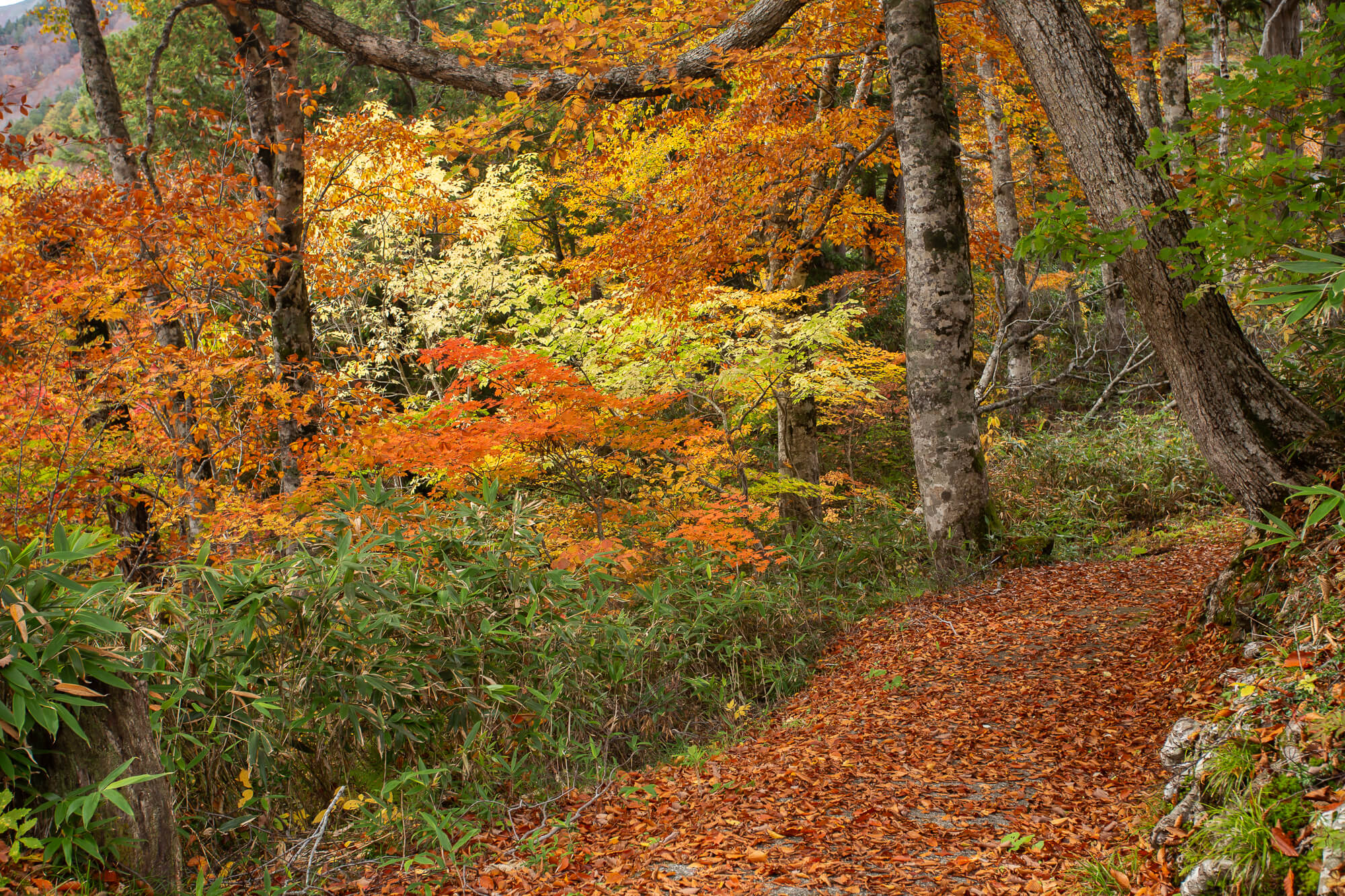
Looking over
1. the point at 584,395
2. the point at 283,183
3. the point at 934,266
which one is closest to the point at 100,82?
the point at 283,183

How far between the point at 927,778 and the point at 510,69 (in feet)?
19.9

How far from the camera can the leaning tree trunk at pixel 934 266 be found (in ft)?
18.6

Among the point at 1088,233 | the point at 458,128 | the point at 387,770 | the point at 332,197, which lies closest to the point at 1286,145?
the point at 1088,233

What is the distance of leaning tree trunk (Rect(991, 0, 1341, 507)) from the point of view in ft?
11.9

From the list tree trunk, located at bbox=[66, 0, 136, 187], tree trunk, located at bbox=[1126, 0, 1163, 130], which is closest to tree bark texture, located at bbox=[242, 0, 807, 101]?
tree trunk, located at bbox=[66, 0, 136, 187]

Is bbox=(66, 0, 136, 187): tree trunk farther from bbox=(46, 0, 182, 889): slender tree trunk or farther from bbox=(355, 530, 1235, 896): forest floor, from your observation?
bbox=(355, 530, 1235, 896): forest floor

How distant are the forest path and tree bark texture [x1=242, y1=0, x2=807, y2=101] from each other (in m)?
4.75

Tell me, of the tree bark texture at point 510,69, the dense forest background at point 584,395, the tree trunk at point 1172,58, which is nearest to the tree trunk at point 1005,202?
the dense forest background at point 584,395

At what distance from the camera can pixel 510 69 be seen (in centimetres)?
650

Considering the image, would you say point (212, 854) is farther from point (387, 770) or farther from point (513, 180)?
point (513, 180)

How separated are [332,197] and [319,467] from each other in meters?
6.72

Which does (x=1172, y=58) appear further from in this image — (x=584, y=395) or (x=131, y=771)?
(x=131, y=771)

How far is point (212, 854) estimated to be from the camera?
270cm

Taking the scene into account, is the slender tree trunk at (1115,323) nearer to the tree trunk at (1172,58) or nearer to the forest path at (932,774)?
the tree trunk at (1172,58)
